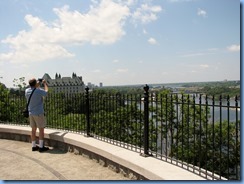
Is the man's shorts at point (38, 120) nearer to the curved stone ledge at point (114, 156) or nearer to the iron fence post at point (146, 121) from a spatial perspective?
the curved stone ledge at point (114, 156)

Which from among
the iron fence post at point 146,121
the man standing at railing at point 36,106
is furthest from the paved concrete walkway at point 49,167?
the iron fence post at point 146,121

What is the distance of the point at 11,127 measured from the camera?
8688mm

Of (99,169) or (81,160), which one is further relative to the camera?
(81,160)

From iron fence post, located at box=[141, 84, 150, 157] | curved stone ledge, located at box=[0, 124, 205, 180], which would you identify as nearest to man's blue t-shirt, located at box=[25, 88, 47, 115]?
curved stone ledge, located at box=[0, 124, 205, 180]

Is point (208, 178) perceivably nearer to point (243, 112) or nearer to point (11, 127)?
point (243, 112)

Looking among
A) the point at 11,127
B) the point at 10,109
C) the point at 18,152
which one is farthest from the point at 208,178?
the point at 10,109

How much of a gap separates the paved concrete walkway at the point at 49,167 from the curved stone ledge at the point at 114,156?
159mm

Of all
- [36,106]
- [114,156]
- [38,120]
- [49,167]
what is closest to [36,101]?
[36,106]

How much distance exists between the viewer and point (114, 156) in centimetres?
533

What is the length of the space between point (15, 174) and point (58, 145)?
195 cm

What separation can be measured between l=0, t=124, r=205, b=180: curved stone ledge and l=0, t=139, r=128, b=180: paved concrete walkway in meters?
0.16

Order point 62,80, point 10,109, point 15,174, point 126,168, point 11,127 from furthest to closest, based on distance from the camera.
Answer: point 62,80
point 10,109
point 11,127
point 15,174
point 126,168

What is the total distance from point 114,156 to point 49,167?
1506 millimetres

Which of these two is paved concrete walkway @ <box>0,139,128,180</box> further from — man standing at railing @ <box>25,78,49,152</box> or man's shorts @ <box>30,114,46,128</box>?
man's shorts @ <box>30,114,46,128</box>
